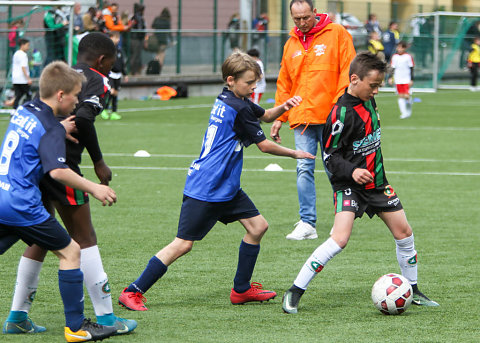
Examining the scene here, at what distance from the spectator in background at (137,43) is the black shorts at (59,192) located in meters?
22.6

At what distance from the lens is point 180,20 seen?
29703 millimetres

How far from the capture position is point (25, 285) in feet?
17.8

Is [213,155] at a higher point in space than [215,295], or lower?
higher

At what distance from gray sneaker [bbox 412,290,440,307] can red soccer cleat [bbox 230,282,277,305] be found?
37.2 inches

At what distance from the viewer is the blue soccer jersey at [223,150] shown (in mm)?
5984

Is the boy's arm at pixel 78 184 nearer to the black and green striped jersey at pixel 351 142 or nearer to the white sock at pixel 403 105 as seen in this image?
the black and green striped jersey at pixel 351 142

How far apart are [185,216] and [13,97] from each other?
17.3 m

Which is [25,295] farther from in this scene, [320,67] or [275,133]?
[320,67]

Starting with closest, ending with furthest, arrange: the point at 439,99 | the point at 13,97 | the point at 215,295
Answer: the point at 215,295 → the point at 13,97 → the point at 439,99

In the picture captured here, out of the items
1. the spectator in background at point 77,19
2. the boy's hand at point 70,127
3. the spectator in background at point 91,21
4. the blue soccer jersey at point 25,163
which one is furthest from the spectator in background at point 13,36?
the blue soccer jersey at point 25,163

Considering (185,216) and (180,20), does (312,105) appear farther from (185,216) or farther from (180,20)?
(180,20)

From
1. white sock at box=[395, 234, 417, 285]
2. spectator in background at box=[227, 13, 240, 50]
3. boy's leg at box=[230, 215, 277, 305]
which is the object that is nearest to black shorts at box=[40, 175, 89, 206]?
boy's leg at box=[230, 215, 277, 305]

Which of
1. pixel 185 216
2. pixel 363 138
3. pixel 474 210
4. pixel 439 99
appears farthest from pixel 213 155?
pixel 439 99

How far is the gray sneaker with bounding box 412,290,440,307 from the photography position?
20.0 ft
